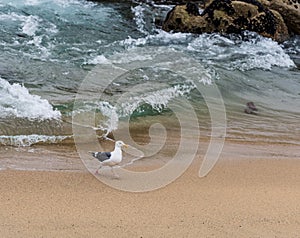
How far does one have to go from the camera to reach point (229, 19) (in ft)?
42.9

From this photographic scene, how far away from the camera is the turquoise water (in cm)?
775

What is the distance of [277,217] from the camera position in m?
5.07

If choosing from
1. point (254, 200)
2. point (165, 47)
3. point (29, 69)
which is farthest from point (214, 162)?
point (165, 47)

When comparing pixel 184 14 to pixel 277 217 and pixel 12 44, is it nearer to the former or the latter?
pixel 12 44

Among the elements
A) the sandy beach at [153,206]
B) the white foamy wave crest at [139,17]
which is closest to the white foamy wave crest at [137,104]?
the sandy beach at [153,206]

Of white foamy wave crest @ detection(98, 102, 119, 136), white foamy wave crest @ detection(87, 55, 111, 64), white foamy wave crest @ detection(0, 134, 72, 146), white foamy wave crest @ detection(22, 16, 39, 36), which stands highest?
white foamy wave crest @ detection(0, 134, 72, 146)

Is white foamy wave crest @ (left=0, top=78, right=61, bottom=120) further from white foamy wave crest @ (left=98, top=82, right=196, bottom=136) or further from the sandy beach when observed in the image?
the sandy beach

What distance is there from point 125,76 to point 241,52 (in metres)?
3.50

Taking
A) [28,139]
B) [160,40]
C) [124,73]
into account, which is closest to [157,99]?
[124,73]

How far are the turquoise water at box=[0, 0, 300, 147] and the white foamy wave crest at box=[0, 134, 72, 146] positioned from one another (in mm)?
13

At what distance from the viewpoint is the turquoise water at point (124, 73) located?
775 centimetres

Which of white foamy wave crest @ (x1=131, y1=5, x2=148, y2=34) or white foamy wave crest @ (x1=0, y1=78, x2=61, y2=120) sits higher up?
white foamy wave crest @ (x1=0, y1=78, x2=61, y2=120)

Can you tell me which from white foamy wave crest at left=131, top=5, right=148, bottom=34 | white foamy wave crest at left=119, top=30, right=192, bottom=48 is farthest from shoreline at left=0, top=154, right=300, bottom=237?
white foamy wave crest at left=131, top=5, right=148, bottom=34

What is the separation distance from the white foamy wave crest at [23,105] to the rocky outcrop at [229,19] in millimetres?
5769
